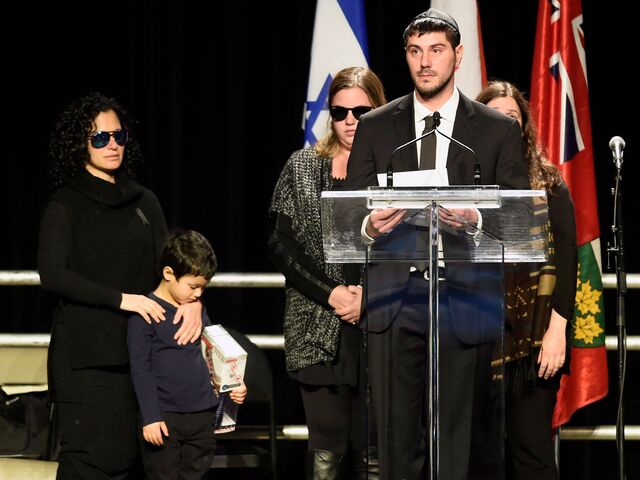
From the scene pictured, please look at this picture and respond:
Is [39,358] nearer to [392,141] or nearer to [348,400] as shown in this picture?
[348,400]

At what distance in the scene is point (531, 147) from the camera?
3.68 meters

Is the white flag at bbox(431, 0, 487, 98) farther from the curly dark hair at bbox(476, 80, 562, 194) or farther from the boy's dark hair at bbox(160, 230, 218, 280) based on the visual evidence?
the boy's dark hair at bbox(160, 230, 218, 280)

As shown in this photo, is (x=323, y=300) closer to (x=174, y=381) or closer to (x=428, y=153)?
(x=174, y=381)

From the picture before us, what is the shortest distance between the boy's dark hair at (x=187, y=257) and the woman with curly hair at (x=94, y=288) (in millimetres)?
90

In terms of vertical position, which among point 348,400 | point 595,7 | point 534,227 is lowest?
point 348,400

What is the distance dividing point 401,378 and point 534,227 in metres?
0.48

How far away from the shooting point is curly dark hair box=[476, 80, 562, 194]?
12.0 feet

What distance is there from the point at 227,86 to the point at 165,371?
1978 mm

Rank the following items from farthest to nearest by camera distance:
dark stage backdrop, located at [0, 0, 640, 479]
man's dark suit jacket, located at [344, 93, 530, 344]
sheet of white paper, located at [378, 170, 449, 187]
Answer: dark stage backdrop, located at [0, 0, 640, 479], man's dark suit jacket, located at [344, 93, 530, 344], sheet of white paper, located at [378, 170, 449, 187]

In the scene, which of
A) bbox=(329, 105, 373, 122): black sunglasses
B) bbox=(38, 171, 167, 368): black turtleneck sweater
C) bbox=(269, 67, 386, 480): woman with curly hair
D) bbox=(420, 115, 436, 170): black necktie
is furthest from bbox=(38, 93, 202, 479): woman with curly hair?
bbox=(420, 115, 436, 170): black necktie

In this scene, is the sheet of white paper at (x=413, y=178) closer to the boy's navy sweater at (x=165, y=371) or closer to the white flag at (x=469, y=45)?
the boy's navy sweater at (x=165, y=371)

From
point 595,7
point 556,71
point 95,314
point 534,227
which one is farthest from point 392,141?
point 595,7

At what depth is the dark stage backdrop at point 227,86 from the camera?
5176 mm

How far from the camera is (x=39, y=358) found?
4.45 metres
